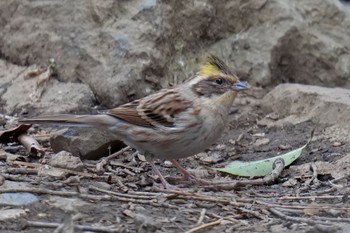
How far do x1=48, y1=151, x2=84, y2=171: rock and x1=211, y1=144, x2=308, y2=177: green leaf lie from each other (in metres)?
1.12

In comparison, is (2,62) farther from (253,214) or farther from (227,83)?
(253,214)

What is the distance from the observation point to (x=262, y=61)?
26.5 ft

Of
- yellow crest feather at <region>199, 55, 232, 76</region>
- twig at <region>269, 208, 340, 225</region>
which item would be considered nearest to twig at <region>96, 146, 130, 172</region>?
yellow crest feather at <region>199, 55, 232, 76</region>

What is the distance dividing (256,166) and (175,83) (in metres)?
1.80

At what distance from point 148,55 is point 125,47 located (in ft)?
0.72

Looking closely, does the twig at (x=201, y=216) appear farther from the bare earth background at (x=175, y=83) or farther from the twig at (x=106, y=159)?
the twig at (x=106, y=159)

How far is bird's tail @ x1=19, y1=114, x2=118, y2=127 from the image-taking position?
584 centimetres

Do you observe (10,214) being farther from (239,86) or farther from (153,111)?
(239,86)

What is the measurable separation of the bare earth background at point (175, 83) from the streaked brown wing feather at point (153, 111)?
0.37 meters

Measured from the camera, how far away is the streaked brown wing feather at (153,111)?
19.8 ft

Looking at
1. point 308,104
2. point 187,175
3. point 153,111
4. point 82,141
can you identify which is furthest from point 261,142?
point 82,141

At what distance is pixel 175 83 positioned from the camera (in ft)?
25.5

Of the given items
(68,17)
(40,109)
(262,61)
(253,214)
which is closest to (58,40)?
(68,17)

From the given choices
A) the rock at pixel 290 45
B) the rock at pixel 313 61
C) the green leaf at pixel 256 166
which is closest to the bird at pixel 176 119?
the green leaf at pixel 256 166
